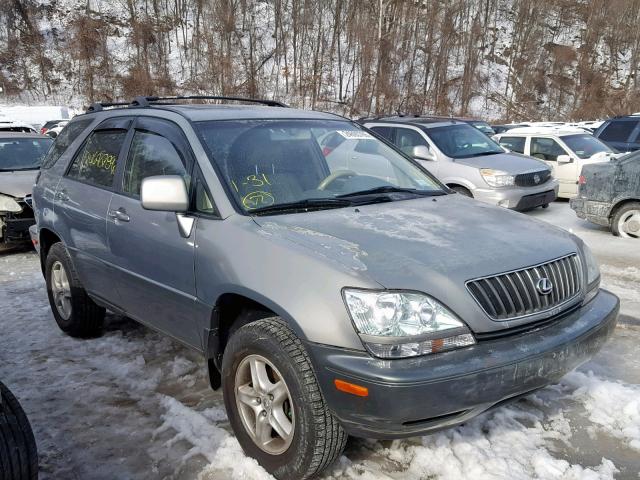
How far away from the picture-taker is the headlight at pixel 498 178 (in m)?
9.00

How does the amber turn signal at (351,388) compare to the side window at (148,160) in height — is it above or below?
below

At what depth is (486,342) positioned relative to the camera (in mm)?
2412

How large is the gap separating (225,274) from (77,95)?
40.0 m

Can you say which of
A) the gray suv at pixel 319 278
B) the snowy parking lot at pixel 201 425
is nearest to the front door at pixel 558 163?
the snowy parking lot at pixel 201 425

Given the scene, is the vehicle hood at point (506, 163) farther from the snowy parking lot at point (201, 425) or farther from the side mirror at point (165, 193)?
the side mirror at point (165, 193)

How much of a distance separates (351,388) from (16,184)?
23.9ft

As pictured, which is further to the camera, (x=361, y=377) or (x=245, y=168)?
(x=245, y=168)

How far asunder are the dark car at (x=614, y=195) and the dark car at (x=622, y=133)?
5.20 m

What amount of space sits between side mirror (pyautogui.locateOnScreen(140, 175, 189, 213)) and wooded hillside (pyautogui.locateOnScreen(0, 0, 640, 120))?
33050 millimetres

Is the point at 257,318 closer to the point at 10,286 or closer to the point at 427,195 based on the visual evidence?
the point at 427,195

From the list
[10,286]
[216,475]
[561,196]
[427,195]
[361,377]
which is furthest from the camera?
[561,196]

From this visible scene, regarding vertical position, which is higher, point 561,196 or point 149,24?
point 149,24

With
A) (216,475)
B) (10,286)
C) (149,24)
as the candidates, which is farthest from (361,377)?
(149,24)

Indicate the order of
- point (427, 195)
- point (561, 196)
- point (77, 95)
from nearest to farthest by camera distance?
point (427, 195)
point (561, 196)
point (77, 95)
